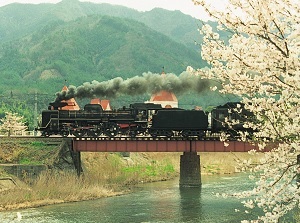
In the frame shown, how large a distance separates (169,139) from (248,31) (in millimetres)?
50486

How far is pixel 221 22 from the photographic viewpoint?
13062 millimetres

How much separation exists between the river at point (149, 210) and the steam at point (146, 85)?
15550 millimetres

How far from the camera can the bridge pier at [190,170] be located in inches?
2552

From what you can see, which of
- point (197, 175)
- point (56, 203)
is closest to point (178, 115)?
point (197, 175)

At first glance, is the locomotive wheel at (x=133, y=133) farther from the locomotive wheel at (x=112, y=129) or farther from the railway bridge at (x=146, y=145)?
the locomotive wheel at (x=112, y=129)

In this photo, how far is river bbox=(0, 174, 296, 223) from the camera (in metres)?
42.4

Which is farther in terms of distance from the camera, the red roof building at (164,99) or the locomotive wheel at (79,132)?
the red roof building at (164,99)

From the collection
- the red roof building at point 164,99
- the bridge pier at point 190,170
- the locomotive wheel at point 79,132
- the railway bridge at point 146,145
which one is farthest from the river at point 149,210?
the red roof building at point 164,99

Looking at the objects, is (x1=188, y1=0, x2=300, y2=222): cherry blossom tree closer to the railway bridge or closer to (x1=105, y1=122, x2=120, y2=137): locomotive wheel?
the railway bridge

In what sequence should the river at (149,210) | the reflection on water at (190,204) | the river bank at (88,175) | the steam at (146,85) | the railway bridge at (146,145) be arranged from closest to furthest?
the river at (149,210) < the reflection on water at (190,204) < the river bank at (88,175) < the railway bridge at (146,145) < the steam at (146,85)

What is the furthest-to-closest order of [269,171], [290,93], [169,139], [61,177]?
[169,139] → [61,177] → [269,171] → [290,93]

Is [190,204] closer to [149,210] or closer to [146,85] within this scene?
[149,210]

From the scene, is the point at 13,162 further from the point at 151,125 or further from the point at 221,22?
the point at 221,22

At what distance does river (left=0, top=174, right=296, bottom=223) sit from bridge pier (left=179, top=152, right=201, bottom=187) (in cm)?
278
